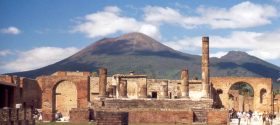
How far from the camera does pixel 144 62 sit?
485 ft

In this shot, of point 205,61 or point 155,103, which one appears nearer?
point 155,103

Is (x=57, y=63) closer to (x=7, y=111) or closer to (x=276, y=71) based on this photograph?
(x=276, y=71)

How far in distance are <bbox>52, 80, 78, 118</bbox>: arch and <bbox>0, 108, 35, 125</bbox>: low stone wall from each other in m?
28.6

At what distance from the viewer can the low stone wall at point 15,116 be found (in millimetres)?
20328

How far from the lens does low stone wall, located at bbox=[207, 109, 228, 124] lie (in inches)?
1393

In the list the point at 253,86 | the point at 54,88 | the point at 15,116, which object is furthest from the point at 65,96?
the point at 15,116

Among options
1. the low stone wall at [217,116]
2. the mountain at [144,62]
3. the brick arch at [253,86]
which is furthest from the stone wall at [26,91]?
the mountain at [144,62]

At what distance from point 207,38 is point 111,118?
2680cm

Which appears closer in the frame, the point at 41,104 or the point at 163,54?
the point at 41,104

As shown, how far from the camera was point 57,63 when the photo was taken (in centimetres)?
15638

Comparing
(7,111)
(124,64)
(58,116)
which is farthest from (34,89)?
(124,64)

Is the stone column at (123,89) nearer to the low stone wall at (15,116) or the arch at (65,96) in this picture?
the arch at (65,96)

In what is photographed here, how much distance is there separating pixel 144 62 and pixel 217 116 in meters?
112

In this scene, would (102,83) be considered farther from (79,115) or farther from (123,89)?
(79,115)
